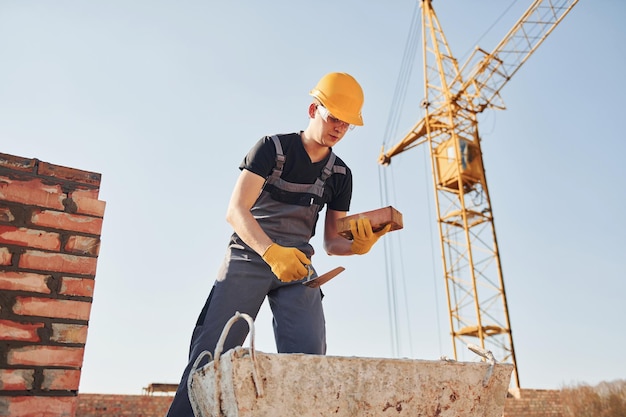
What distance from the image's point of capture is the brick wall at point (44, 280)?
179 centimetres

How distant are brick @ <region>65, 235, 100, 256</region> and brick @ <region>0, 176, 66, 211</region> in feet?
0.42

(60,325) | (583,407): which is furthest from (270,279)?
(583,407)

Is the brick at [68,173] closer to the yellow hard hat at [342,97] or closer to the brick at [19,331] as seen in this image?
the brick at [19,331]

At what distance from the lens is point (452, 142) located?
672 inches

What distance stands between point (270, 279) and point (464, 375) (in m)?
0.92

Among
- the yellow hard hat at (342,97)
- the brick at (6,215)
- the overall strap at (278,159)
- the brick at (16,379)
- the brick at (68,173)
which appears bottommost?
the brick at (16,379)

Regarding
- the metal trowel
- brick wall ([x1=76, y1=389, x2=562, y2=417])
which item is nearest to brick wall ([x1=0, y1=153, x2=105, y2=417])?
the metal trowel

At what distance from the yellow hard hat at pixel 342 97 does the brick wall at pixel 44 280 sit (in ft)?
3.27

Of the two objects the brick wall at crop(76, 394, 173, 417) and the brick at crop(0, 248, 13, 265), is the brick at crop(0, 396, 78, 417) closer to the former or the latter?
the brick at crop(0, 248, 13, 265)

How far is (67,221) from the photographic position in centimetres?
200

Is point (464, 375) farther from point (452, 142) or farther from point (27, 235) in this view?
point (452, 142)

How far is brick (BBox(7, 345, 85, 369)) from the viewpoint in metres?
1.79

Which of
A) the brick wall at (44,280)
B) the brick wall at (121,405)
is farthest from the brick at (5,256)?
the brick wall at (121,405)

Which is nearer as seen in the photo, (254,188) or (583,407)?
(254,188)
